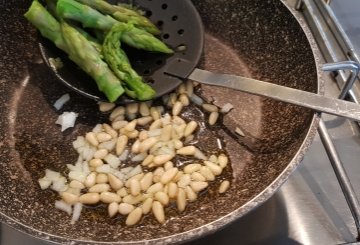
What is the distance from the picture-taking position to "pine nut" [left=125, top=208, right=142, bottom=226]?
0.56 m

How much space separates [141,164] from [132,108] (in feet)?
0.33

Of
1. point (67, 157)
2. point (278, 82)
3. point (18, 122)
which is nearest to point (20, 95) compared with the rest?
point (18, 122)

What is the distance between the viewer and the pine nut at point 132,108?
2.24ft

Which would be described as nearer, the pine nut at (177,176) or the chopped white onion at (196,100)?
the pine nut at (177,176)

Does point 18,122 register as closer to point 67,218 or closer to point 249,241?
point 67,218

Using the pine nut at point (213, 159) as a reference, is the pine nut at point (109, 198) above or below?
below

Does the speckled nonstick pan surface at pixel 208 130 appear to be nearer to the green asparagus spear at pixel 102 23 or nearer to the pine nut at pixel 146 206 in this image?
the pine nut at pixel 146 206

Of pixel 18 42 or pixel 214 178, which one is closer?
pixel 214 178

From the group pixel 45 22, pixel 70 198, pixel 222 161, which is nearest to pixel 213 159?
pixel 222 161

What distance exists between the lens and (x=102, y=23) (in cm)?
66

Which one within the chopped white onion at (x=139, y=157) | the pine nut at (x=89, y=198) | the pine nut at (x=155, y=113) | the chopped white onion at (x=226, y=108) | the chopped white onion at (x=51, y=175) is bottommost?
the chopped white onion at (x=51, y=175)

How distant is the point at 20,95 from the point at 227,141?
0.37 metres

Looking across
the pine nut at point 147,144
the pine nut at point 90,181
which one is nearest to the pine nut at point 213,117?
the pine nut at point 147,144

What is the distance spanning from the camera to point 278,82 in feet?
2.31
